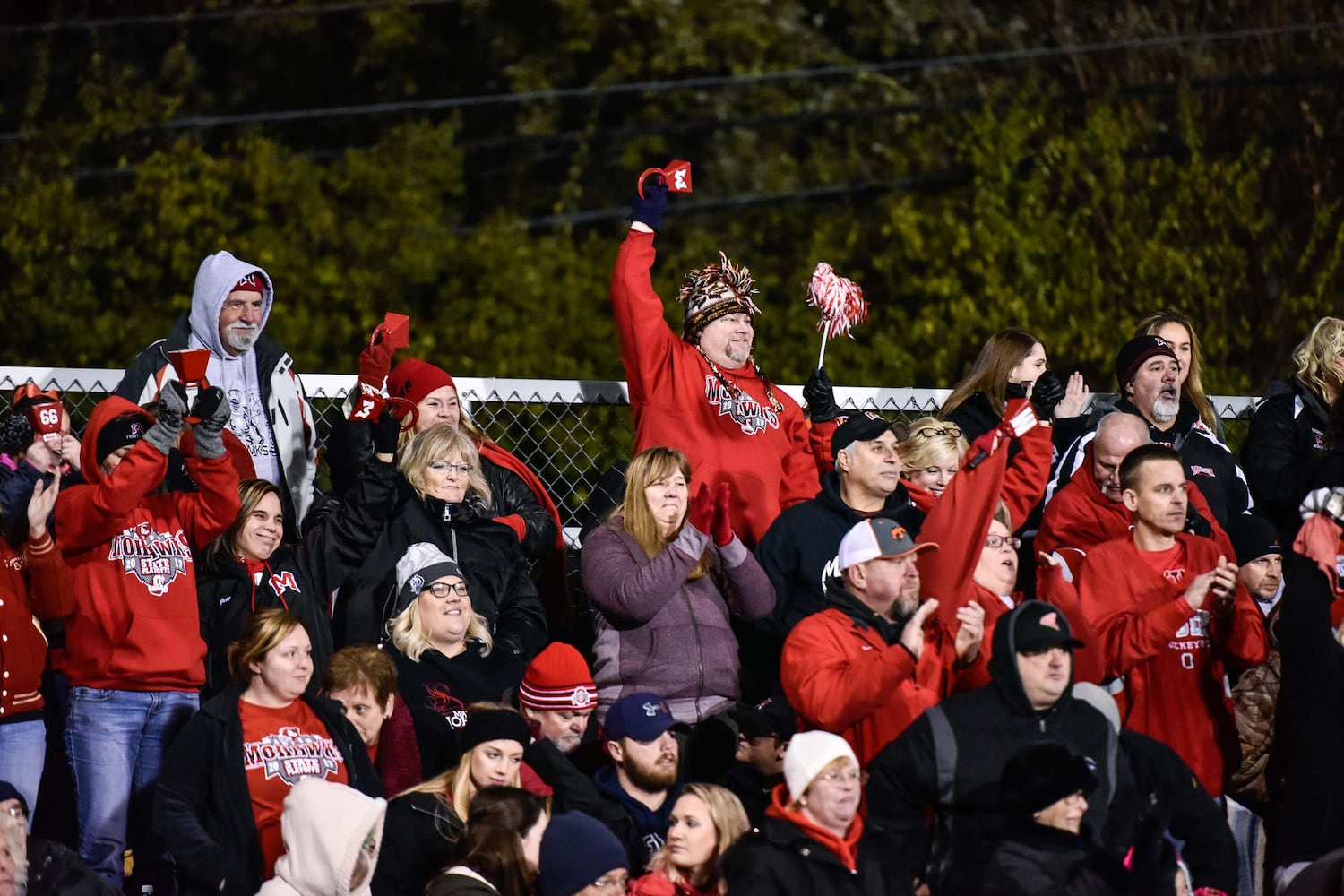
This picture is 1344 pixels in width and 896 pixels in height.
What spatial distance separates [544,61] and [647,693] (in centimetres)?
1600

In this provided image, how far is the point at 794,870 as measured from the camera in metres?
6.18

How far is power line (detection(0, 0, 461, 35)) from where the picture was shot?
71.2 feet

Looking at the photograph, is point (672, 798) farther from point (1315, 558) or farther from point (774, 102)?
point (774, 102)

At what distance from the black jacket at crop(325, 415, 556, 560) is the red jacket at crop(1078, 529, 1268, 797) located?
84.9 inches

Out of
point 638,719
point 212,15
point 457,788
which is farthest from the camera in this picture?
point 212,15

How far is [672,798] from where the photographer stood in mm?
7078

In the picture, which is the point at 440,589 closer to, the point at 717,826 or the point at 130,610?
the point at 130,610

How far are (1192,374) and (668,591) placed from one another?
2.92 metres

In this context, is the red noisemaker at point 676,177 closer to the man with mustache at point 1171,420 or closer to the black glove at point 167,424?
the man with mustache at point 1171,420

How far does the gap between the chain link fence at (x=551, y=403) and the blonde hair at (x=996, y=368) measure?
0.55m

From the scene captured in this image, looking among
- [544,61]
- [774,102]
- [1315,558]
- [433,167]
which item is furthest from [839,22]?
[1315,558]

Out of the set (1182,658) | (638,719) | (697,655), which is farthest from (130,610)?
(1182,658)

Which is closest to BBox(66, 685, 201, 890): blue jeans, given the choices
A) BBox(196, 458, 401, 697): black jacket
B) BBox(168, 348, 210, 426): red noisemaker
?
BBox(196, 458, 401, 697): black jacket

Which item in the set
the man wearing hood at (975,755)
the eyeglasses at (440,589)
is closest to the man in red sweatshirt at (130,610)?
the eyeglasses at (440,589)
